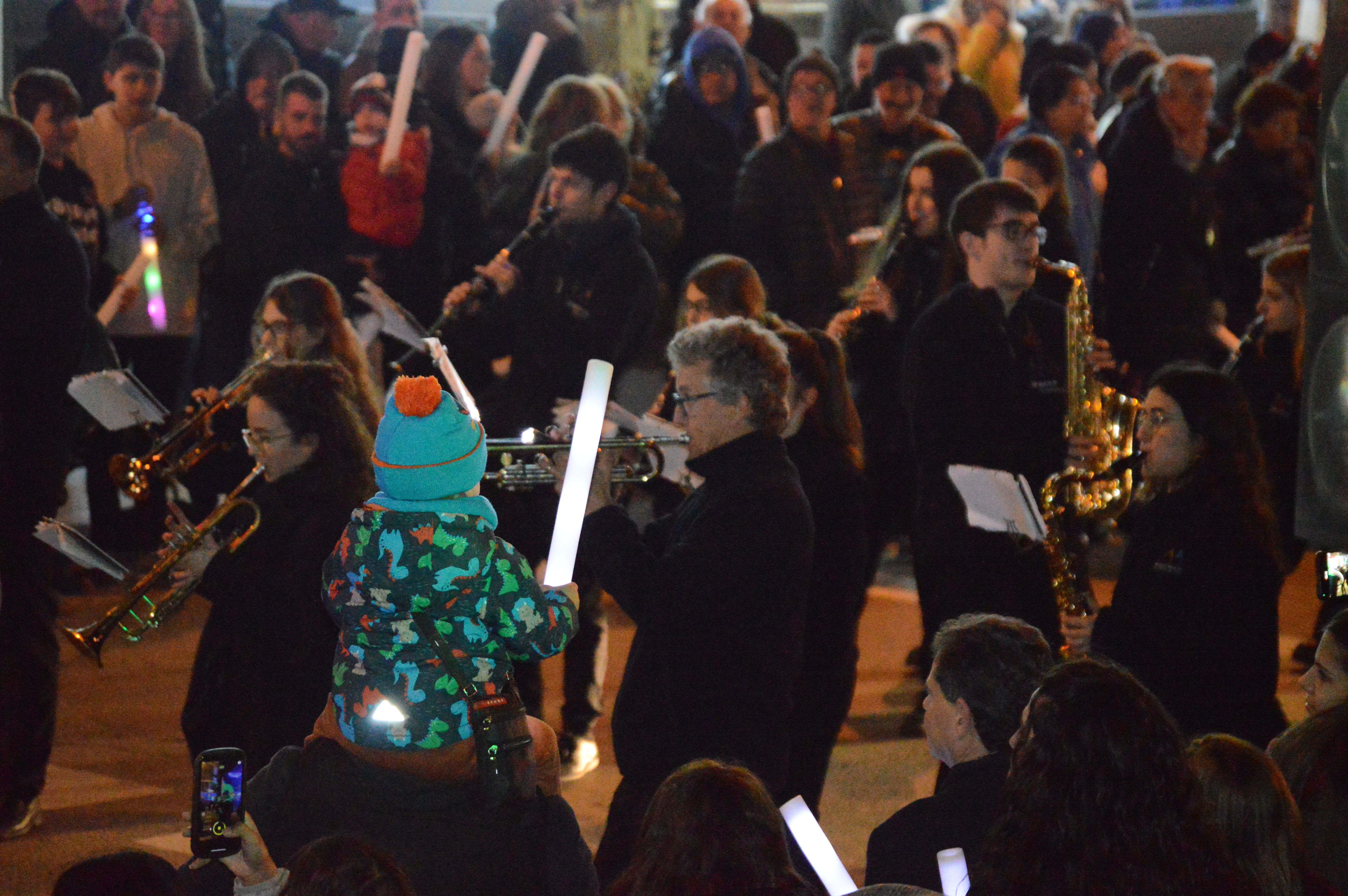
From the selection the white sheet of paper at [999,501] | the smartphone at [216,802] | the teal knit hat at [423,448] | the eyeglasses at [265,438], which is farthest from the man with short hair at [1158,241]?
the smartphone at [216,802]

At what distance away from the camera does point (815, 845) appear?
3039mm

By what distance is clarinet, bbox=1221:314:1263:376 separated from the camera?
6.87 metres

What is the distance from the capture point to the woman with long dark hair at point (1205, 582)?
427 centimetres

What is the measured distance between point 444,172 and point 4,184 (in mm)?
3337

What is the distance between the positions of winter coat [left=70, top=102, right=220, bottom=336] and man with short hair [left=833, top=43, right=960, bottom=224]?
3.29 metres

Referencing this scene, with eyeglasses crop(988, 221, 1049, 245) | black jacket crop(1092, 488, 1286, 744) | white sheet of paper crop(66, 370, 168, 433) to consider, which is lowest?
black jacket crop(1092, 488, 1286, 744)

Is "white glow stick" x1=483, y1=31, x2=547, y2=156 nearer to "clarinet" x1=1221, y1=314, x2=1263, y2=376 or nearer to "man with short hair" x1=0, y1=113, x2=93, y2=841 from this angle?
"man with short hair" x1=0, y1=113, x2=93, y2=841

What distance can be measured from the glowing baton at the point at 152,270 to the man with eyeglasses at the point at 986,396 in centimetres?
441

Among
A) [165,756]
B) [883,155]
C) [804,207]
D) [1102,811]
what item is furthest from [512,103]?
[1102,811]

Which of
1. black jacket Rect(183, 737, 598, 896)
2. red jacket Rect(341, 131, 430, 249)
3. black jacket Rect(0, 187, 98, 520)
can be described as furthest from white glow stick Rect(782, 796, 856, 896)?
red jacket Rect(341, 131, 430, 249)

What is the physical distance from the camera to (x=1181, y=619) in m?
4.29

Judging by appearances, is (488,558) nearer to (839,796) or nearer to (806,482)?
(806,482)

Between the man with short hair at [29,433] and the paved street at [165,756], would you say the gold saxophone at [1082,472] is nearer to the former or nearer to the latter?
the paved street at [165,756]

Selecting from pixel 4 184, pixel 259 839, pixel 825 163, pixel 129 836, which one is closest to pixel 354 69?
pixel 825 163
